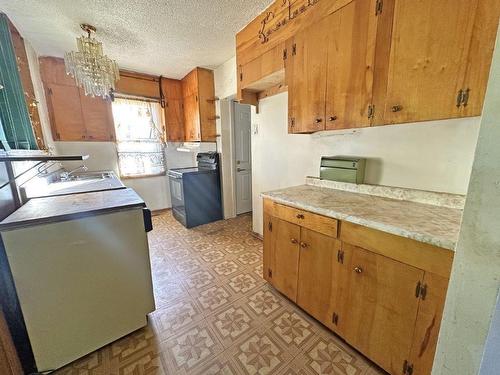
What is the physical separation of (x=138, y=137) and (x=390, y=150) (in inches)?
151

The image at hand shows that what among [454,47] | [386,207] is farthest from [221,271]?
[454,47]

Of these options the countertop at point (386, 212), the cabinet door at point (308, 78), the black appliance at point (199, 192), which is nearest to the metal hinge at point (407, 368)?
the countertop at point (386, 212)

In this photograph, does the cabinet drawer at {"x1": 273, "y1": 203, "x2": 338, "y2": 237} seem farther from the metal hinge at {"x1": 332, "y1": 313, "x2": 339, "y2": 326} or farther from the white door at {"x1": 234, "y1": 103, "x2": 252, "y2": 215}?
the white door at {"x1": 234, "y1": 103, "x2": 252, "y2": 215}

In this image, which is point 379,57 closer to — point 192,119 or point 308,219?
point 308,219

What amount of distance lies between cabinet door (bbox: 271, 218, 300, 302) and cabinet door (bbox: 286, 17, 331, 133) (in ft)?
2.72

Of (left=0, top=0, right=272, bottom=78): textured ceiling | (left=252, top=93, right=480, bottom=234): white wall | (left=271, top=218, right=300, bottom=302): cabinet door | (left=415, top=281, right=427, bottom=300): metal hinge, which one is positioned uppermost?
(left=0, top=0, right=272, bottom=78): textured ceiling

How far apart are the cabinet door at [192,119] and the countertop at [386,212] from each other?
7.49 ft

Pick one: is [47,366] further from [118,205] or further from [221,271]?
[221,271]

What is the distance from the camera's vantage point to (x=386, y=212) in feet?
3.94

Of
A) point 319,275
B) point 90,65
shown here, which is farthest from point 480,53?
point 90,65

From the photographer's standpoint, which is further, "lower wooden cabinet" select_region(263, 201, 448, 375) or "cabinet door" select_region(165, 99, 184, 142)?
"cabinet door" select_region(165, 99, 184, 142)

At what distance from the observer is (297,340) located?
1412mm

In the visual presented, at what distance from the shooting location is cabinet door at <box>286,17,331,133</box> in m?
1.51

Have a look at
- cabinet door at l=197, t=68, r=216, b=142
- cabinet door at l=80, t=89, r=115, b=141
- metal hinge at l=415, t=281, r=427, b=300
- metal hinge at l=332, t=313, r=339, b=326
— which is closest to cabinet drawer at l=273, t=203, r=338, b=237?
metal hinge at l=415, t=281, r=427, b=300
